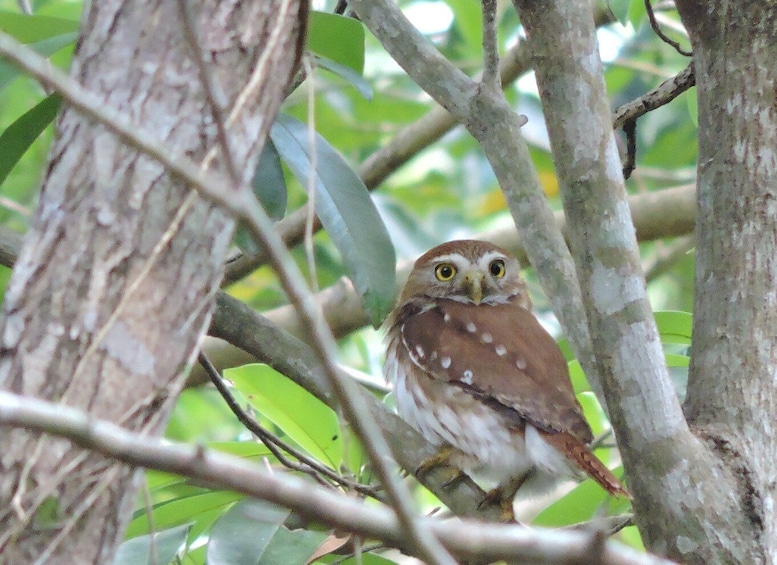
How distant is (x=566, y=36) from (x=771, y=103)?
506 mm

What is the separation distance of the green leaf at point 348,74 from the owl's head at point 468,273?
1.42 meters

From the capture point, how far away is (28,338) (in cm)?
140

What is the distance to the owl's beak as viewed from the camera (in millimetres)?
3848

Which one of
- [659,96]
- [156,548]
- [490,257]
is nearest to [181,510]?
[156,548]

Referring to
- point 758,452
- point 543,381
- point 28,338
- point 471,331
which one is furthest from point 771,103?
point 28,338

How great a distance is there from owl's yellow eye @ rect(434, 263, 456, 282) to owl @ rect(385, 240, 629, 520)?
204 mm

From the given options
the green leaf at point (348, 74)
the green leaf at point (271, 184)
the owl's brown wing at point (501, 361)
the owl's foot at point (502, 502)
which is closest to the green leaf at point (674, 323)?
the owl's brown wing at point (501, 361)

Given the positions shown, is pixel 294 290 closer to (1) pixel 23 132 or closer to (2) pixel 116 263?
(2) pixel 116 263

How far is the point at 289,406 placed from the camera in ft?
8.98

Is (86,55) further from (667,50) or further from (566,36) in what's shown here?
(667,50)

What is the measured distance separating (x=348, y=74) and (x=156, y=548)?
1343 mm

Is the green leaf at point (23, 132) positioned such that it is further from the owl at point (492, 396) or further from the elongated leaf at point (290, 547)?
the owl at point (492, 396)

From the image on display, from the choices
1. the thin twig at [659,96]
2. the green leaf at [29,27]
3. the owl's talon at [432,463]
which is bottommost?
the owl's talon at [432,463]

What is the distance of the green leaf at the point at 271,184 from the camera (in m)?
2.47
